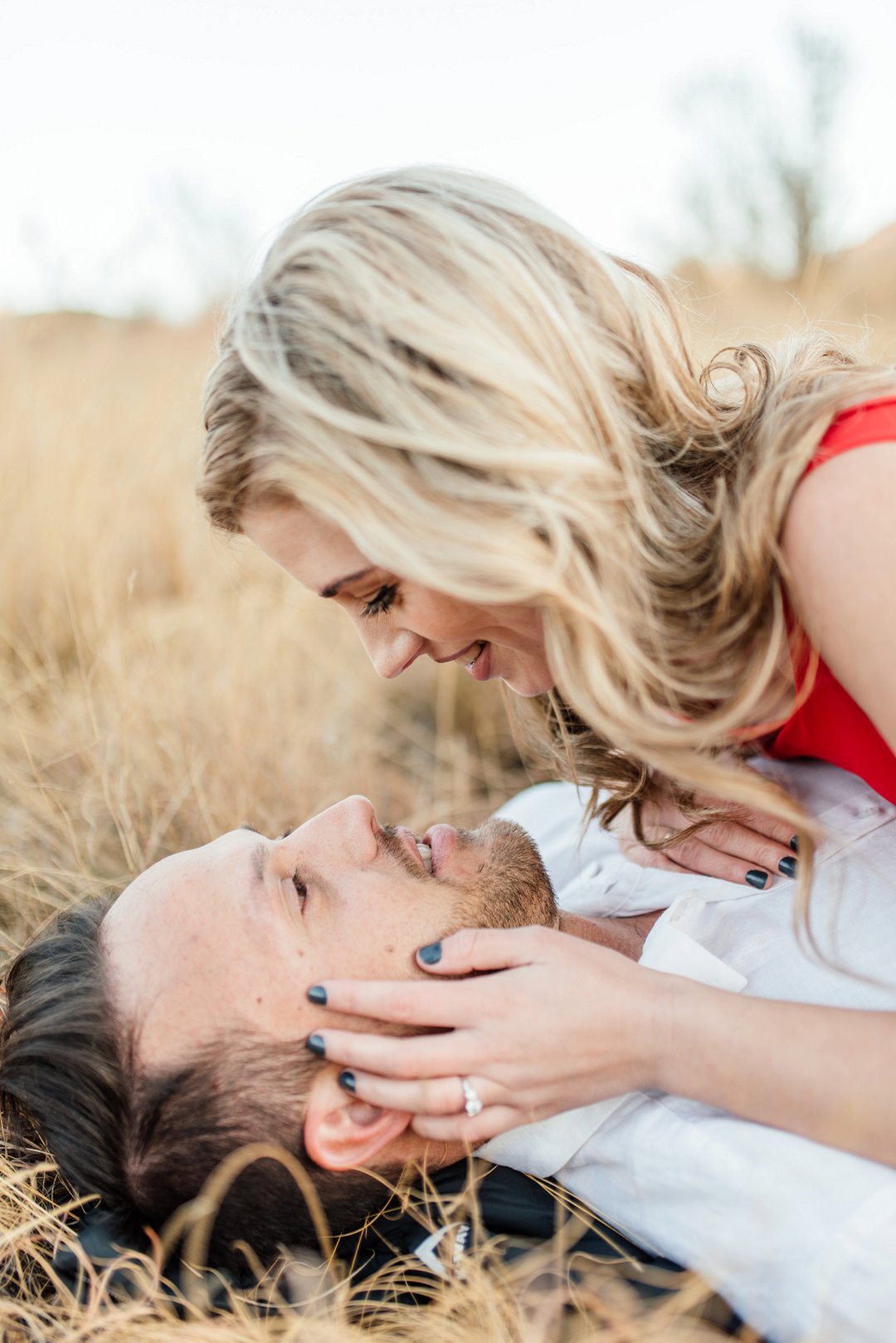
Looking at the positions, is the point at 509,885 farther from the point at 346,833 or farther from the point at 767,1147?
the point at 767,1147

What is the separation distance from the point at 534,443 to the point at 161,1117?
4.91ft

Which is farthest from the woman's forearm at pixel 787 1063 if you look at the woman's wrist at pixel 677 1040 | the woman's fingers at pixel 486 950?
the woman's fingers at pixel 486 950

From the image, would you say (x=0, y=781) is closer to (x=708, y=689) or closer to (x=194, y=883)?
(x=194, y=883)

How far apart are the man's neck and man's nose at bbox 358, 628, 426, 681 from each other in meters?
0.75

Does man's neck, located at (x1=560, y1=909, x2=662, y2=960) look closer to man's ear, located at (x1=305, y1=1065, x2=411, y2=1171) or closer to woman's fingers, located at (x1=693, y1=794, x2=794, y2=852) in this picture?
woman's fingers, located at (x1=693, y1=794, x2=794, y2=852)

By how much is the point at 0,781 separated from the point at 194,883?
1.64m

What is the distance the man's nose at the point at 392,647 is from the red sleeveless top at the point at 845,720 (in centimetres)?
87

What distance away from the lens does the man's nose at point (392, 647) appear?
2.18 m

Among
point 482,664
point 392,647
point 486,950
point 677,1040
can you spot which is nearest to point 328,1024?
point 486,950

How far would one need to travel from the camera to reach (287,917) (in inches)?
80.7

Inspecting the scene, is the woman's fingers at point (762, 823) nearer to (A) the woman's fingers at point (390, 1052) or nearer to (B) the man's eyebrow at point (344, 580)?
(A) the woman's fingers at point (390, 1052)

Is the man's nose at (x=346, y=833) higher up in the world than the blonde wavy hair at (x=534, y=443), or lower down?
lower down

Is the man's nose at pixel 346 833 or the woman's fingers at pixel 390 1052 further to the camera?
the man's nose at pixel 346 833

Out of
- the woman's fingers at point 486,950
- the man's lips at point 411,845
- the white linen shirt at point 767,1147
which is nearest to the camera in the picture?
the white linen shirt at point 767,1147
